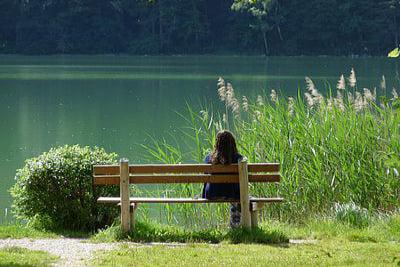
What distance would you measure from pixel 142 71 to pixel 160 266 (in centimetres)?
4435

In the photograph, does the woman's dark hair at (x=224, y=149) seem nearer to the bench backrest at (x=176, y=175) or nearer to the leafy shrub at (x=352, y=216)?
the bench backrest at (x=176, y=175)

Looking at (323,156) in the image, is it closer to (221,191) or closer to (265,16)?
(221,191)

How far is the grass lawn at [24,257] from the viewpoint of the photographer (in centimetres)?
528

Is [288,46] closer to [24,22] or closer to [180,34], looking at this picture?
[180,34]

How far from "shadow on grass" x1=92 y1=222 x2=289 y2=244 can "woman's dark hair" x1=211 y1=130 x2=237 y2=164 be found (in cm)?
52

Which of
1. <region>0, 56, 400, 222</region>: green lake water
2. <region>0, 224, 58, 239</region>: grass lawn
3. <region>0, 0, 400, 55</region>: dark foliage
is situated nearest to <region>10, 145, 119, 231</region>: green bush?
<region>0, 224, 58, 239</region>: grass lawn

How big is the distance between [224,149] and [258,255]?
118 cm

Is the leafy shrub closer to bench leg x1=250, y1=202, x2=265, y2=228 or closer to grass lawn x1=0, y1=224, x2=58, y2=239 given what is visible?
bench leg x1=250, y1=202, x2=265, y2=228

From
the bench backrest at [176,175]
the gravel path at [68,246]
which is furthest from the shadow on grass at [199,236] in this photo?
the bench backrest at [176,175]

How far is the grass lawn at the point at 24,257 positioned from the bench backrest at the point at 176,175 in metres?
0.93

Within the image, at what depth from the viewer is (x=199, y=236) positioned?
6.37 meters

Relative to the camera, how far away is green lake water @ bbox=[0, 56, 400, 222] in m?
19.2

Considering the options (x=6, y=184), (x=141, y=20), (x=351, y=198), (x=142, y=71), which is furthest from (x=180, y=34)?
(x=351, y=198)

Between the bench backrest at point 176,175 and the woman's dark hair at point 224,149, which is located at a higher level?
the woman's dark hair at point 224,149
